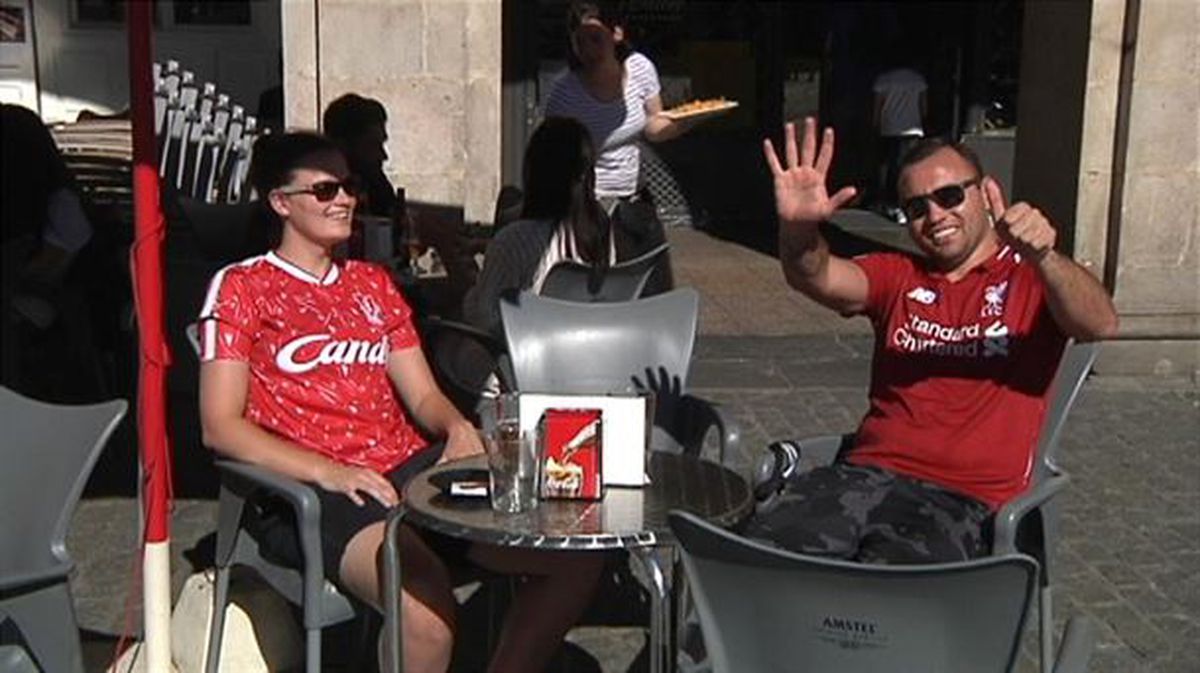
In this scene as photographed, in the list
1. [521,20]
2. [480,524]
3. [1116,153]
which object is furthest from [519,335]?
[521,20]

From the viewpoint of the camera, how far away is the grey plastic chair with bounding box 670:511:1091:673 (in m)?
2.29

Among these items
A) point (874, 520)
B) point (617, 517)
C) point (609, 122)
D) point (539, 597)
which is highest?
point (609, 122)

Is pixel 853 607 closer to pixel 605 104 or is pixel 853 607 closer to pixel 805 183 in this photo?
pixel 805 183

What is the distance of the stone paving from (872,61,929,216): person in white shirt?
258cm

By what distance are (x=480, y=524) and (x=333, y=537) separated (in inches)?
21.3

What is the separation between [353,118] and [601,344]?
189 centimetres

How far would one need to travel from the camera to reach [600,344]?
4367mm

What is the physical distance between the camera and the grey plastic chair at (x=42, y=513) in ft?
9.90

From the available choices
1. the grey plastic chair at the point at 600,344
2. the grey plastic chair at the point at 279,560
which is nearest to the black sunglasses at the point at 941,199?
the grey plastic chair at the point at 600,344

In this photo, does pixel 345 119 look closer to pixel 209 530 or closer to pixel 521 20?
pixel 209 530

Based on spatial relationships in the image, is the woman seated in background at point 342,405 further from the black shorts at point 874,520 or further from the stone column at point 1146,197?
the stone column at point 1146,197

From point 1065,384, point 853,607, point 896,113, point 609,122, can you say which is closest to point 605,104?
point 609,122

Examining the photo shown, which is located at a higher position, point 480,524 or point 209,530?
point 480,524

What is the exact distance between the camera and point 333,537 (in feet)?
11.3
